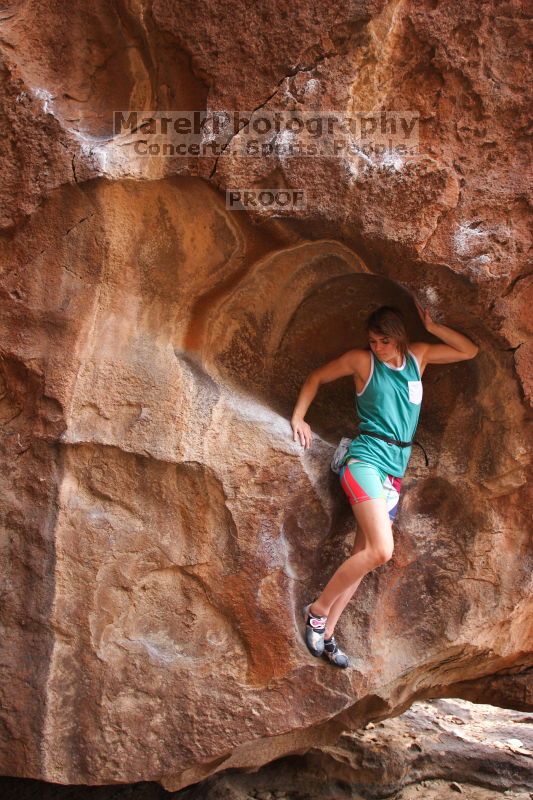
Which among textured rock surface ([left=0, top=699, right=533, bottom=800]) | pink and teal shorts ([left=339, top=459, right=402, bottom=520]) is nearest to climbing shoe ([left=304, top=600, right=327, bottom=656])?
pink and teal shorts ([left=339, top=459, right=402, bottom=520])

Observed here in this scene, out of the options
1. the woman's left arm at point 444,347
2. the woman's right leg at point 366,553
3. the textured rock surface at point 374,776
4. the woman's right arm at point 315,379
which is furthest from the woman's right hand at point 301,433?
the textured rock surface at point 374,776

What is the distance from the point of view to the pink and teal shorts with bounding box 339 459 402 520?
2877 millimetres

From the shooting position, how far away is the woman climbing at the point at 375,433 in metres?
2.87

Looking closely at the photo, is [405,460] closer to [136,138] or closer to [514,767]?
[136,138]

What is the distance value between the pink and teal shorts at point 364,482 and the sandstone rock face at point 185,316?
0.52 feet

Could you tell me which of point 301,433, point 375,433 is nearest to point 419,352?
point 375,433

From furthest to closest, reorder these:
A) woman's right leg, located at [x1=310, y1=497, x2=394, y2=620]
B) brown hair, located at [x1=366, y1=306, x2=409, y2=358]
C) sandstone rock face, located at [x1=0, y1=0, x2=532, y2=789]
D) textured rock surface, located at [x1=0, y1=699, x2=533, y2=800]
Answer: textured rock surface, located at [x1=0, y1=699, x2=533, y2=800]
brown hair, located at [x1=366, y1=306, x2=409, y2=358]
woman's right leg, located at [x1=310, y1=497, x2=394, y2=620]
sandstone rock face, located at [x1=0, y1=0, x2=532, y2=789]

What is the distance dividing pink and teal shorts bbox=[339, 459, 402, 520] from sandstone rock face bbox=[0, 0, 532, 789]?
160 mm

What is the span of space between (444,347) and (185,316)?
1.07 m

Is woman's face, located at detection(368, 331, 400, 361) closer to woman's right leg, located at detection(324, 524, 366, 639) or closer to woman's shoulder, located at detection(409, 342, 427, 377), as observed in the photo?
woman's shoulder, located at detection(409, 342, 427, 377)

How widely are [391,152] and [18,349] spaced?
159cm

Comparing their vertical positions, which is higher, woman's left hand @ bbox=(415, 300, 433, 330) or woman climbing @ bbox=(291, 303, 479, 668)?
woman's left hand @ bbox=(415, 300, 433, 330)

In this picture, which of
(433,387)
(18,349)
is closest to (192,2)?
(18,349)

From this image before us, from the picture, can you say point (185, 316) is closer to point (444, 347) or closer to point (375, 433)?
point (375, 433)
